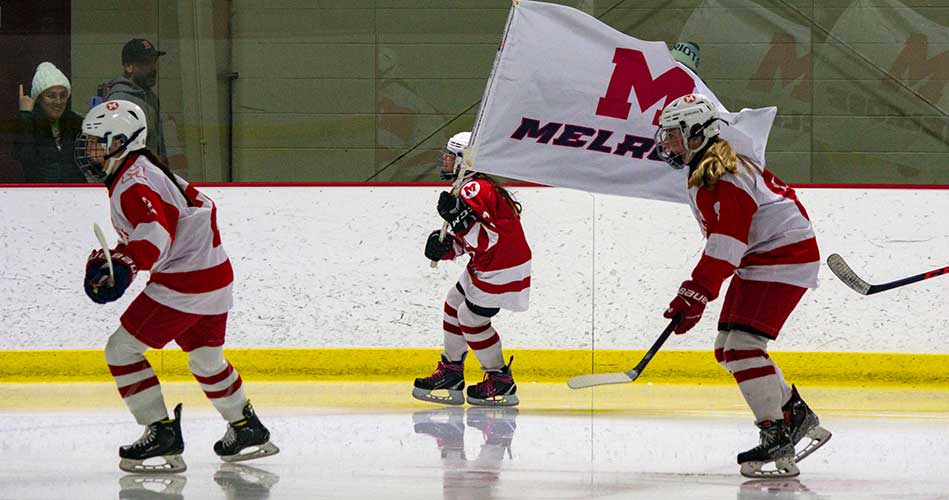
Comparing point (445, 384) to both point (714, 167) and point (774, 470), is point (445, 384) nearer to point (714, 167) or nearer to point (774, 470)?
point (774, 470)

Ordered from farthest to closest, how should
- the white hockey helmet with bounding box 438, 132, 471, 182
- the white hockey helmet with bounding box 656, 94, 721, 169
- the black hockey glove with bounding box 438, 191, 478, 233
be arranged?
the white hockey helmet with bounding box 438, 132, 471, 182 → the black hockey glove with bounding box 438, 191, 478, 233 → the white hockey helmet with bounding box 656, 94, 721, 169

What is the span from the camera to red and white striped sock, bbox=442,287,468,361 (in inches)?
244

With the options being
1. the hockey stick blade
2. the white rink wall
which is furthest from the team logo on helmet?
the hockey stick blade

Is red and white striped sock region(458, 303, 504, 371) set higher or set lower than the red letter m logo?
lower

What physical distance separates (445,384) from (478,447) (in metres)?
1.22

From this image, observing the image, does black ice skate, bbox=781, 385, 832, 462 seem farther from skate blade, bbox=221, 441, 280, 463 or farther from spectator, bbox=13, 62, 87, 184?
spectator, bbox=13, 62, 87, 184

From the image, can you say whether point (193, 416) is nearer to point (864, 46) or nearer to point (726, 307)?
point (726, 307)

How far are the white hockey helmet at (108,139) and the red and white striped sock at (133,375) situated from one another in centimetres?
53

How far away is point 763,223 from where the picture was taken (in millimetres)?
4363

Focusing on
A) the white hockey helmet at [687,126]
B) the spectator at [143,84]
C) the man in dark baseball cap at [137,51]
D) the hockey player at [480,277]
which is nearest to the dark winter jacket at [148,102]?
the spectator at [143,84]

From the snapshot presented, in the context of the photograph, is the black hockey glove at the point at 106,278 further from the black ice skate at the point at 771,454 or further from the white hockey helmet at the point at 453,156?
the white hockey helmet at the point at 453,156

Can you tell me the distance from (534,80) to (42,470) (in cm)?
250

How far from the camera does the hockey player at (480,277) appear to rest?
19.5 feet

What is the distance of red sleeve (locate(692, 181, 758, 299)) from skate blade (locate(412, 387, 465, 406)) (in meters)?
2.21
